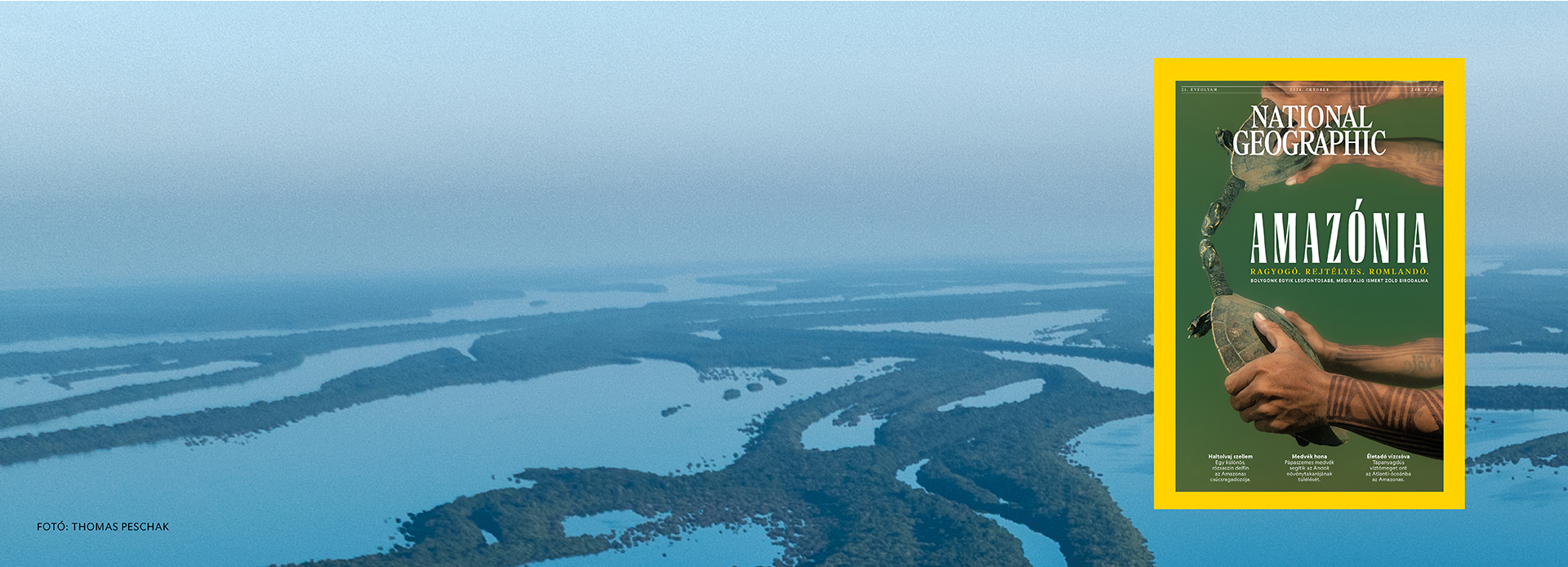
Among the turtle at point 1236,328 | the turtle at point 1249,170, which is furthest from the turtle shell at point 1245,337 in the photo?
the turtle at point 1249,170

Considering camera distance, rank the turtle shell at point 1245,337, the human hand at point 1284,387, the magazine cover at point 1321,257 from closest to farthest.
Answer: the human hand at point 1284,387 < the turtle shell at point 1245,337 < the magazine cover at point 1321,257

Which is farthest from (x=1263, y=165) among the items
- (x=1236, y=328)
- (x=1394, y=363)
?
(x=1394, y=363)

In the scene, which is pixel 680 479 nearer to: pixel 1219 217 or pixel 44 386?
pixel 1219 217

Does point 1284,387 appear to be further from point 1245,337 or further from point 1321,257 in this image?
point 1321,257

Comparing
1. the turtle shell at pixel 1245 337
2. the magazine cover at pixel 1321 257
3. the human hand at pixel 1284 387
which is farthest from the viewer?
the magazine cover at pixel 1321 257

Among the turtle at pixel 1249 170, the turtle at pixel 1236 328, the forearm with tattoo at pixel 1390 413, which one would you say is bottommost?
the forearm with tattoo at pixel 1390 413

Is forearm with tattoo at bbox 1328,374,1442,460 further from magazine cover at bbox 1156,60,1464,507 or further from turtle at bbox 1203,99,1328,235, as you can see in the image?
turtle at bbox 1203,99,1328,235

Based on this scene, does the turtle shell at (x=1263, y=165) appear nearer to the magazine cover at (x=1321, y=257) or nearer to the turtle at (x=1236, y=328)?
the magazine cover at (x=1321, y=257)
